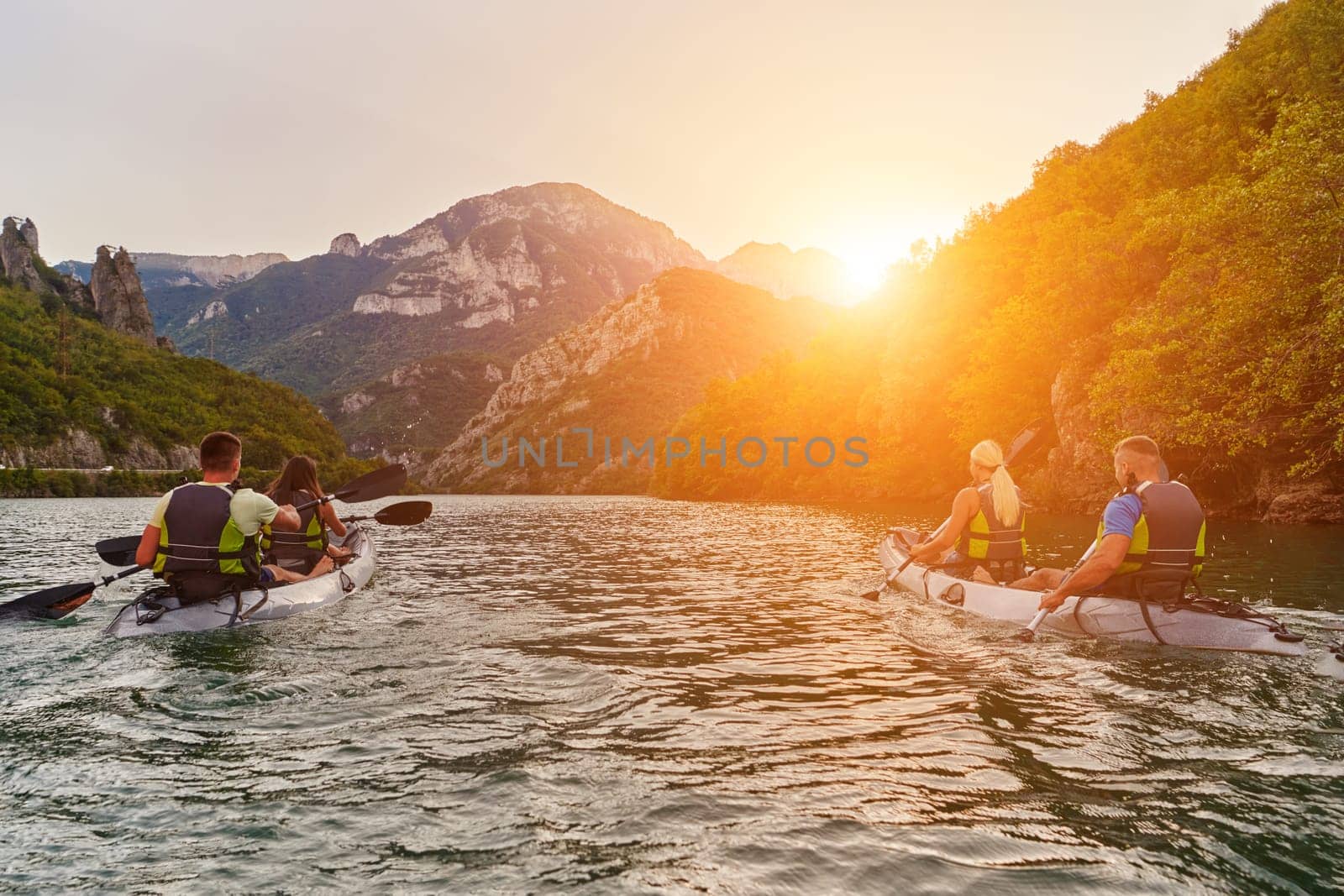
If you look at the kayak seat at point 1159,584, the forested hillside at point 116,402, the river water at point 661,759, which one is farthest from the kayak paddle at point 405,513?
the forested hillside at point 116,402

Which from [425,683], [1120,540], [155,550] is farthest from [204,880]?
[1120,540]

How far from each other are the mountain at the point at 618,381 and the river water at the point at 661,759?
416ft

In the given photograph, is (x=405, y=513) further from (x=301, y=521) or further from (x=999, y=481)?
(x=999, y=481)

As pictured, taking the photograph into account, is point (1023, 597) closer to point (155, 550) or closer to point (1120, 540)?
point (1120, 540)

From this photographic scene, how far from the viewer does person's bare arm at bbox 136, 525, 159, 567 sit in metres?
9.56

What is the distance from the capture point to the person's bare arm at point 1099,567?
8672mm

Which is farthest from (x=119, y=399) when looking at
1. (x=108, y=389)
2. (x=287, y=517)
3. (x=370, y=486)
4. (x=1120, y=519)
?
(x=1120, y=519)

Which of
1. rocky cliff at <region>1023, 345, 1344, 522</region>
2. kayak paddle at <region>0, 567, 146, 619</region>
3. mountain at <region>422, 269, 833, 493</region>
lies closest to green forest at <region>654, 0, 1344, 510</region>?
rocky cliff at <region>1023, 345, 1344, 522</region>

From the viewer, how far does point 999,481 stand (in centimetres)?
1111

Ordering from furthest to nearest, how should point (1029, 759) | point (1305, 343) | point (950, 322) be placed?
point (950, 322), point (1305, 343), point (1029, 759)

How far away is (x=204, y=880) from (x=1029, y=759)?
4917mm

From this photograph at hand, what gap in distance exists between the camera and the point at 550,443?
6334 inches

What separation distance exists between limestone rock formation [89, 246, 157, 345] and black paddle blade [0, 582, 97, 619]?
18845 cm

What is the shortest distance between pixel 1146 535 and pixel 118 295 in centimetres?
20627
